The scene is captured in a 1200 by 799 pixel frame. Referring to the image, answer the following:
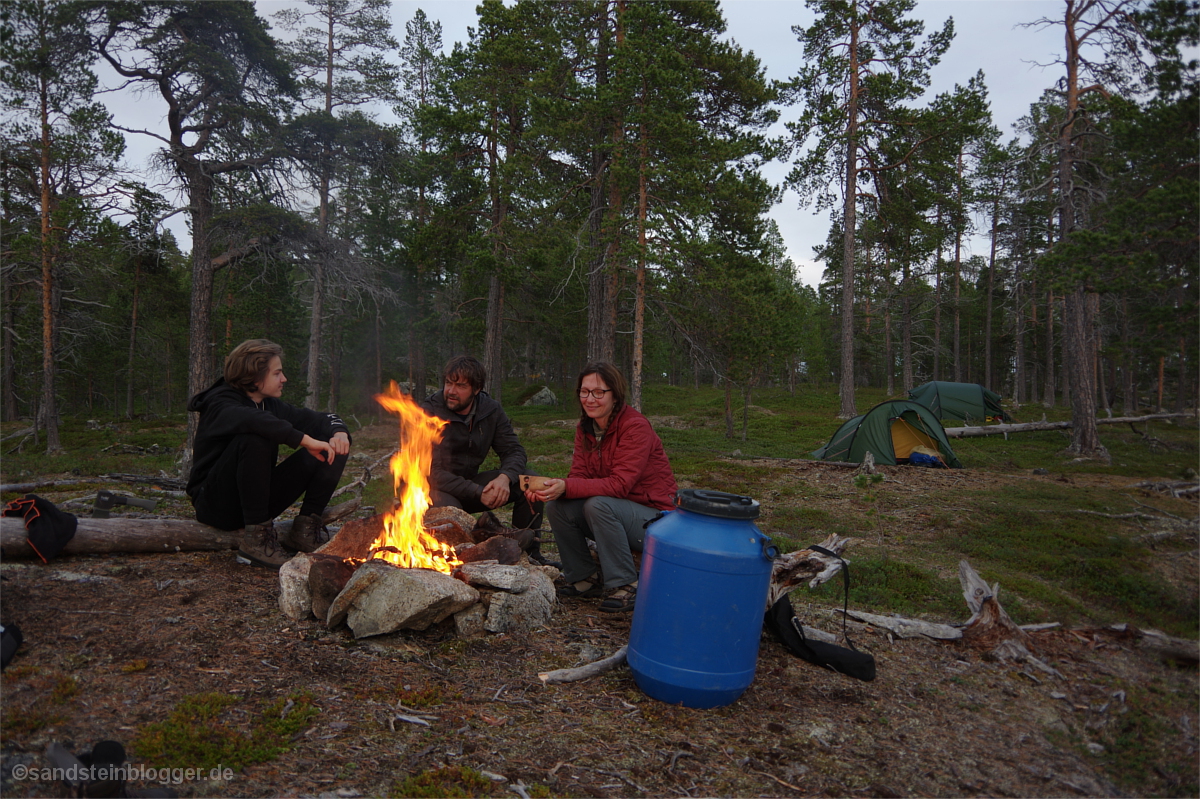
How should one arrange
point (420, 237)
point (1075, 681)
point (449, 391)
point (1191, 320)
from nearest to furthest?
point (1075, 681), point (449, 391), point (1191, 320), point (420, 237)

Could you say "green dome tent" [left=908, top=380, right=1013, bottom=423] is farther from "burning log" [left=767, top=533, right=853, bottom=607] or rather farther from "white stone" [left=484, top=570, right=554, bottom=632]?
"white stone" [left=484, top=570, right=554, bottom=632]

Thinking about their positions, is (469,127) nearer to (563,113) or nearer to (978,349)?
(563,113)

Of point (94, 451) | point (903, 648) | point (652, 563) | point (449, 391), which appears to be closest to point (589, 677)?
point (652, 563)

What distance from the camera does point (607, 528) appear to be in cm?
→ 398

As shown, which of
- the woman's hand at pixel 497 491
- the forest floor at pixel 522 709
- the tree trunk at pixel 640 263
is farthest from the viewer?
the tree trunk at pixel 640 263

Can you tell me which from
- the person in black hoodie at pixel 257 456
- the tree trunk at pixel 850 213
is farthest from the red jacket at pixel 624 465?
the tree trunk at pixel 850 213

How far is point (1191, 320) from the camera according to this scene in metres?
6.39

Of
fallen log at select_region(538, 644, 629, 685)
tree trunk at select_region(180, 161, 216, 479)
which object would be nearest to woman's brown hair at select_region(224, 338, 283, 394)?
fallen log at select_region(538, 644, 629, 685)

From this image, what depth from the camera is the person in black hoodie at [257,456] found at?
4152 mm

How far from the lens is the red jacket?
13.1ft

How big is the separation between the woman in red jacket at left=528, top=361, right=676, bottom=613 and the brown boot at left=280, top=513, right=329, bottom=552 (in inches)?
76.9

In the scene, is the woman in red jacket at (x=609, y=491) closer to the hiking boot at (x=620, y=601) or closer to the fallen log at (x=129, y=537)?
the hiking boot at (x=620, y=601)

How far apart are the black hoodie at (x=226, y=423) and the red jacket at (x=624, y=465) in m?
1.81

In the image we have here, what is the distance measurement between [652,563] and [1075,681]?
2.48 meters
